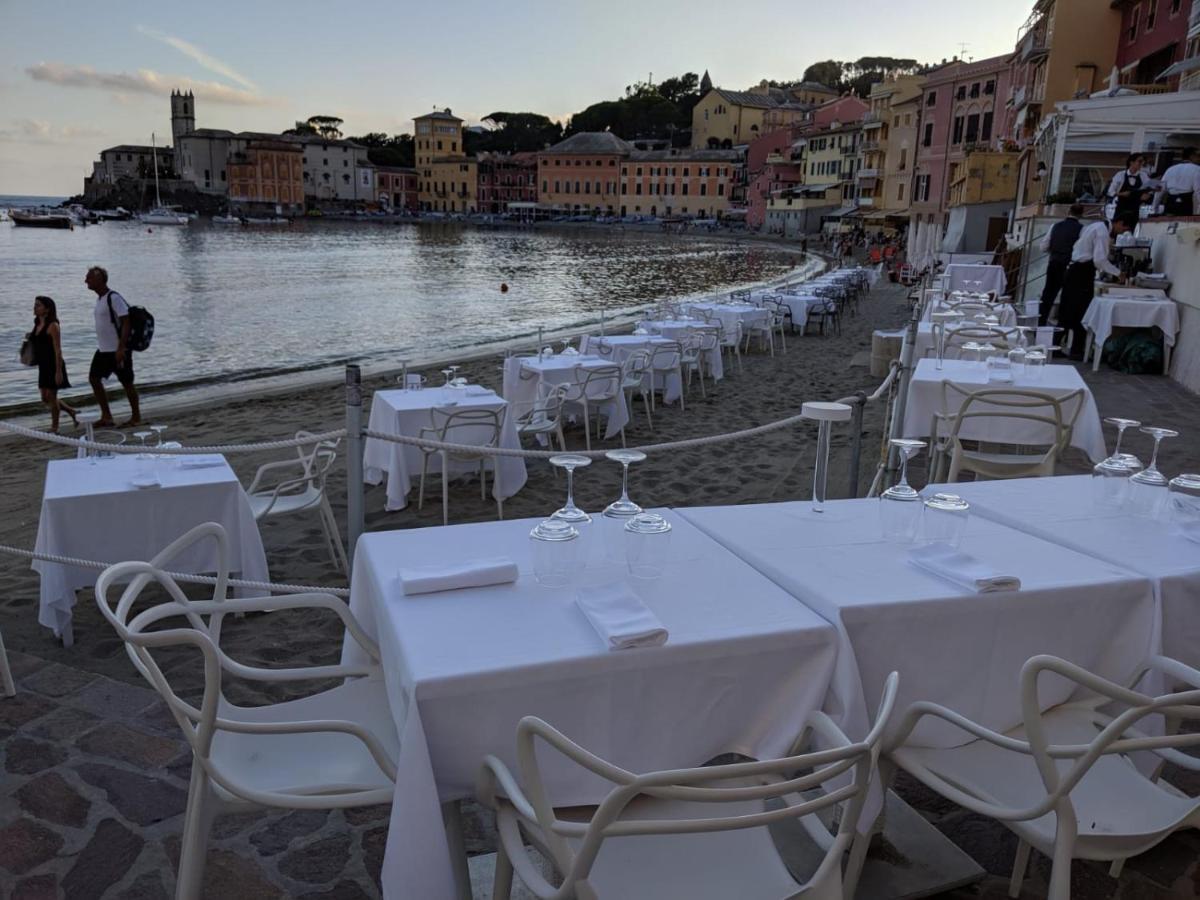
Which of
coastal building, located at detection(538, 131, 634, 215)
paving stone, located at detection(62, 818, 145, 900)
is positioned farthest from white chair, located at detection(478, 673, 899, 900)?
coastal building, located at detection(538, 131, 634, 215)

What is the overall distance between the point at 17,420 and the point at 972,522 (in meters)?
11.7

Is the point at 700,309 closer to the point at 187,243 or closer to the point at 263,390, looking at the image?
the point at 263,390

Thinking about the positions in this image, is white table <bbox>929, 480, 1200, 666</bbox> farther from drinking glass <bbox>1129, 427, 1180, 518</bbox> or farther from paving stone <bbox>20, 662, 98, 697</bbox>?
paving stone <bbox>20, 662, 98, 697</bbox>

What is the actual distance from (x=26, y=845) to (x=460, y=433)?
3.78 metres

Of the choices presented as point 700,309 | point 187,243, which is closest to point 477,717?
point 700,309

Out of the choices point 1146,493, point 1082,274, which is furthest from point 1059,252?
point 1146,493

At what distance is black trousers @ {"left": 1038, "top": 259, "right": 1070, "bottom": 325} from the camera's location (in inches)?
459

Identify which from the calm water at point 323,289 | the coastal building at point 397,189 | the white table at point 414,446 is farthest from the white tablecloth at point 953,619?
the coastal building at point 397,189

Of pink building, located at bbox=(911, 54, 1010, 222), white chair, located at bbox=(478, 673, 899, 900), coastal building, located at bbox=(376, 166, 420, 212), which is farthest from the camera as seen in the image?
coastal building, located at bbox=(376, 166, 420, 212)

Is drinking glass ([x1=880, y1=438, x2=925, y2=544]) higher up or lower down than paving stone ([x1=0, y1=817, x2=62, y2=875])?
higher up

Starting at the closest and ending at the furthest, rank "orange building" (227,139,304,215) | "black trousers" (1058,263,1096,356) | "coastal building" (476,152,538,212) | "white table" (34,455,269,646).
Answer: "white table" (34,455,269,646) < "black trousers" (1058,263,1096,356) < "orange building" (227,139,304,215) < "coastal building" (476,152,538,212)

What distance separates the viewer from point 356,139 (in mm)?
134750

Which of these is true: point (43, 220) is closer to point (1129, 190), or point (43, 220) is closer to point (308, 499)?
point (1129, 190)

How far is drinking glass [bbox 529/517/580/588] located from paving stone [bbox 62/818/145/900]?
1449 millimetres
